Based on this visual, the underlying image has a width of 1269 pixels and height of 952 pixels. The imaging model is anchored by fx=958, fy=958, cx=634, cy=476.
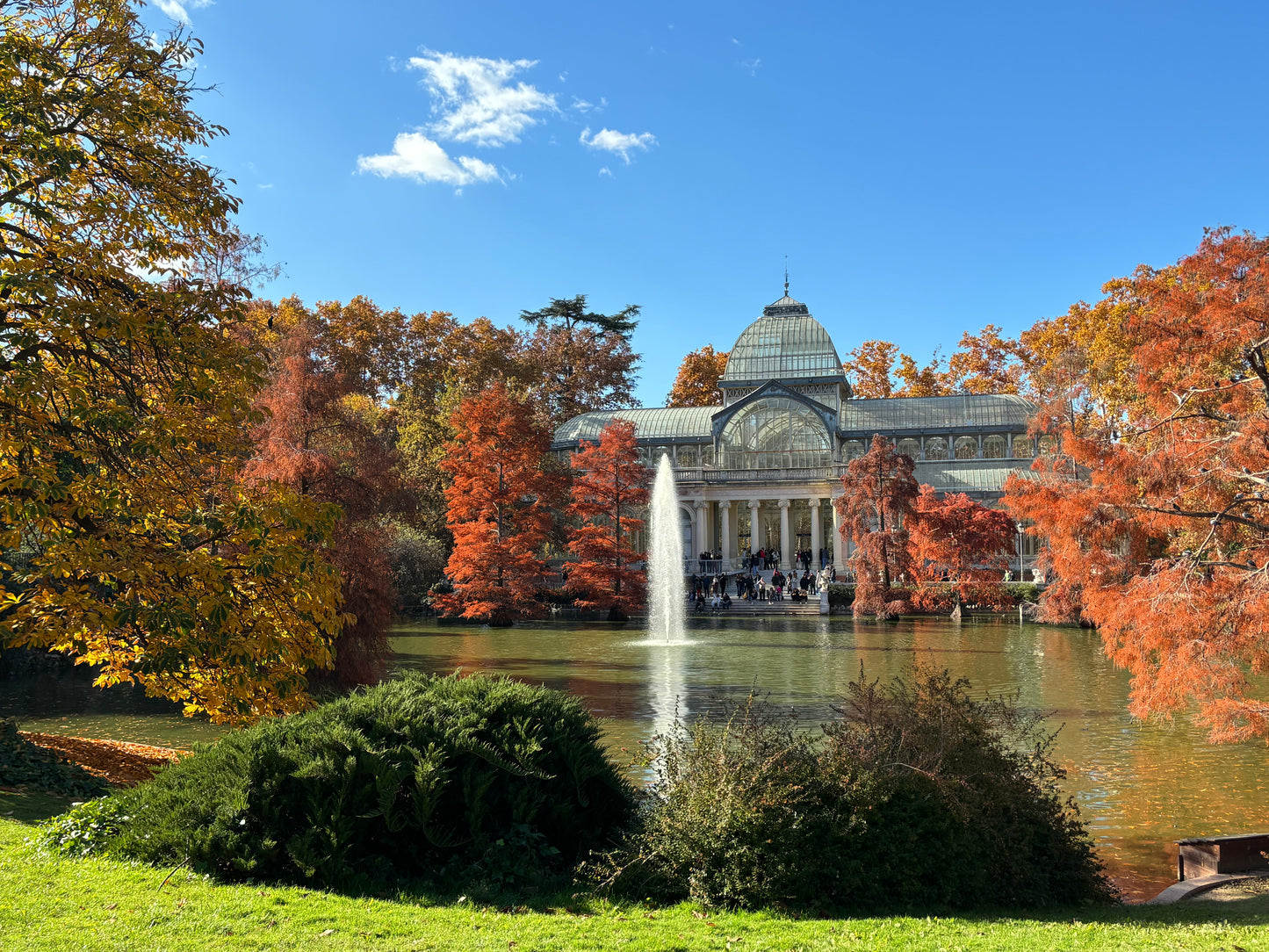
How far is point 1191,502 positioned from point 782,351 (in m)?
45.7

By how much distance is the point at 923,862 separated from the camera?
661 centimetres

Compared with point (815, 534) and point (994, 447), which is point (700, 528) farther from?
point (994, 447)

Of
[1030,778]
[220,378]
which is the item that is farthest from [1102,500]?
[220,378]

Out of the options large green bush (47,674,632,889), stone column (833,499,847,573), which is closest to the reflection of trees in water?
large green bush (47,674,632,889)

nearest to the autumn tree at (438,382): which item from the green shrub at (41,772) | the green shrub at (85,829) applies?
the green shrub at (41,772)

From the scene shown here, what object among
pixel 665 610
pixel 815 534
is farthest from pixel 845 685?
pixel 815 534

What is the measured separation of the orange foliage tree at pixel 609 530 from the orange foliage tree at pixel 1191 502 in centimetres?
2265

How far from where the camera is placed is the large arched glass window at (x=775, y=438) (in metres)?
54.2

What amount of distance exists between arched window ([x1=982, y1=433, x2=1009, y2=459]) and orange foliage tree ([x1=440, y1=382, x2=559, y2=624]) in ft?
89.3

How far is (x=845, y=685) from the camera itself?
65.6ft

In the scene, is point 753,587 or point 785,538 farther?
point 785,538

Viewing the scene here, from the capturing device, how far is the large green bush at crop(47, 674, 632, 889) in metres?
6.47

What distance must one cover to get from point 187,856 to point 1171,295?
13.4 metres

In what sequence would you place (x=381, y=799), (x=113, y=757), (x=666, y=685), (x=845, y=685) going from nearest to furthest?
1. (x=381, y=799)
2. (x=113, y=757)
3. (x=845, y=685)
4. (x=666, y=685)
